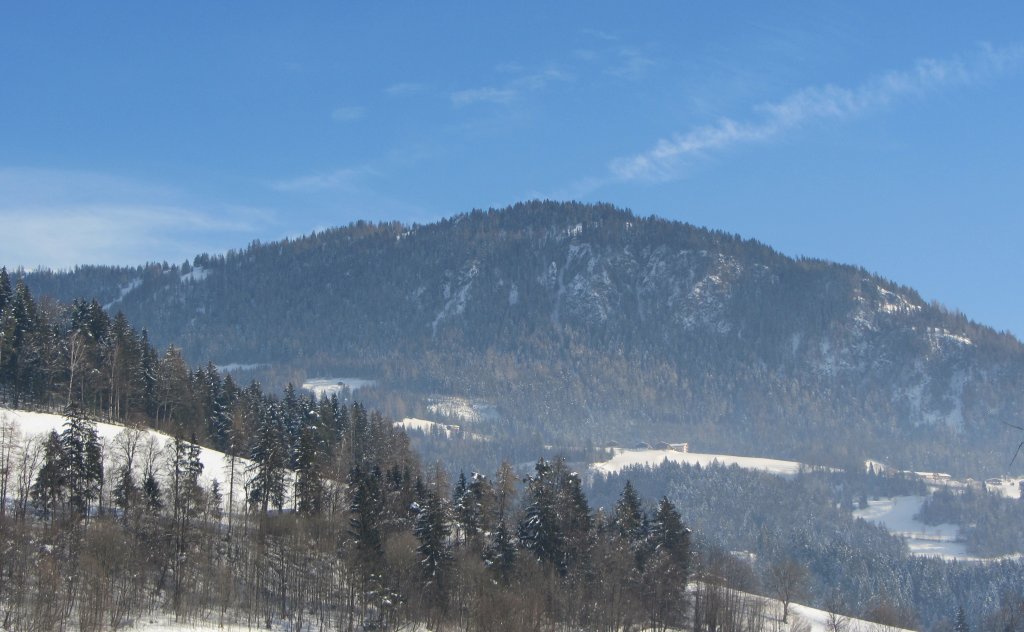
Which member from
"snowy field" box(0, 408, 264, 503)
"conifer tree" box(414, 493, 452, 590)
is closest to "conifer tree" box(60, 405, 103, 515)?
"snowy field" box(0, 408, 264, 503)

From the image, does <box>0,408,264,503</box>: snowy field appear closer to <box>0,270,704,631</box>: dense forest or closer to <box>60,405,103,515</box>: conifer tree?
<box>0,270,704,631</box>: dense forest

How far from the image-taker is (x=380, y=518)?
11706 cm

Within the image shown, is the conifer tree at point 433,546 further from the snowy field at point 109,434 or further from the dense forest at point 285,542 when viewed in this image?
the snowy field at point 109,434

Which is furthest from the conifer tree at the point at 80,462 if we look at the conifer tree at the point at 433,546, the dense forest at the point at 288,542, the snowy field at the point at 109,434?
the conifer tree at the point at 433,546

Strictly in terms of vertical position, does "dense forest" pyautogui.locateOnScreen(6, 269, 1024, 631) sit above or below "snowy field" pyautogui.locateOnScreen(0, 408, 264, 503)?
below

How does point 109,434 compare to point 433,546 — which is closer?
point 433,546

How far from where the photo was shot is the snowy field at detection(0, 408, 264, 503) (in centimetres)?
12712

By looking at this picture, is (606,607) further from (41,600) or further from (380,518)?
(41,600)

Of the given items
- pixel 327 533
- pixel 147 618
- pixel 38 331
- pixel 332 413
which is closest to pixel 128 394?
pixel 38 331

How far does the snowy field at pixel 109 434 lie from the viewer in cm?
12712

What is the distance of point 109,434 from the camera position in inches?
5335

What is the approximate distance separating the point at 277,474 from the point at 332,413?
53016 millimetres

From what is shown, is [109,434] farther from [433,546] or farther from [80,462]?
[433,546]

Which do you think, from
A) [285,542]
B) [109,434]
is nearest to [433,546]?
[285,542]
